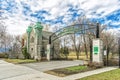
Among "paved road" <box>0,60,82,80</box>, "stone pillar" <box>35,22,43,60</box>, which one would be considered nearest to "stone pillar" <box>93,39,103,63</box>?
"paved road" <box>0,60,82,80</box>

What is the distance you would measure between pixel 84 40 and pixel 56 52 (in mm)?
7603

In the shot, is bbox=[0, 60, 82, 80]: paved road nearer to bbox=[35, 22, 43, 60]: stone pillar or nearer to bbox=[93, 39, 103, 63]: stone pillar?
bbox=[93, 39, 103, 63]: stone pillar

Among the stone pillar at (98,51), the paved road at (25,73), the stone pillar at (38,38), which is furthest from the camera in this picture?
the stone pillar at (38,38)

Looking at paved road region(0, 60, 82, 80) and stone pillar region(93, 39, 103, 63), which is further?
stone pillar region(93, 39, 103, 63)

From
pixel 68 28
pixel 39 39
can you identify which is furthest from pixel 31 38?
pixel 68 28

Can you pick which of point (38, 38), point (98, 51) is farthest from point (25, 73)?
point (38, 38)

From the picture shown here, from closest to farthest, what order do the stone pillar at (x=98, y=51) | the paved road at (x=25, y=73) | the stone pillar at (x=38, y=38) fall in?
1. the paved road at (x=25, y=73)
2. the stone pillar at (x=98, y=51)
3. the stone pillar at (x=38, y=38)

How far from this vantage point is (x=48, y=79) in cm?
1184

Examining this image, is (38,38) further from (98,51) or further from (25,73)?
(25,73)

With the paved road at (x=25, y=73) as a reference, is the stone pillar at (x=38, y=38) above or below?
above

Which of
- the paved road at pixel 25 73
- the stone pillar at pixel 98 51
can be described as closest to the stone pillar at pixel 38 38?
the paved road at pixel 25 73

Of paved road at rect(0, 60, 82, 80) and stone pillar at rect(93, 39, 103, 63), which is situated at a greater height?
stone pillar at rect(93, 39, 103, 63)

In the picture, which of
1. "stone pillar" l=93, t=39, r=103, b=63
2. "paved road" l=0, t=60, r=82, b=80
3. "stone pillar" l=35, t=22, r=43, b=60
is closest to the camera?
"paved road" l=0, t=60, r=82, b=80

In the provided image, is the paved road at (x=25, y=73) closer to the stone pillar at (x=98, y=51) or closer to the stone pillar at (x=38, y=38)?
the stone pillar at (x=98, y=51)
